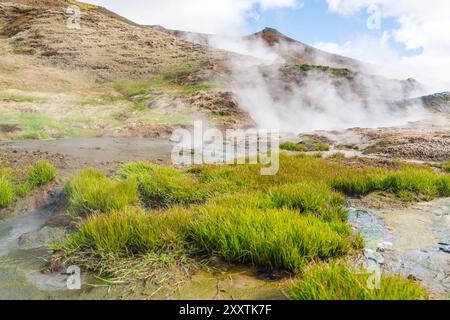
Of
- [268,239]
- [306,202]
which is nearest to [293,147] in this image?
[306,202]

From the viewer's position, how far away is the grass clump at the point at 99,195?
7.68 metres

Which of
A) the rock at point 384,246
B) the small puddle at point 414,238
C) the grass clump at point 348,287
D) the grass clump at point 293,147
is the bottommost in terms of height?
the small puddle at point 414,238

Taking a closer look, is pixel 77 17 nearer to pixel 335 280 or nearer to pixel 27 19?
pixel 27 19

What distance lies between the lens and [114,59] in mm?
57625

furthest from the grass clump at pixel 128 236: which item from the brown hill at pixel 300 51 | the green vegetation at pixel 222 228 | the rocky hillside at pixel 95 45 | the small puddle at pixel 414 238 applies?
the brown hill at pixel 300 51

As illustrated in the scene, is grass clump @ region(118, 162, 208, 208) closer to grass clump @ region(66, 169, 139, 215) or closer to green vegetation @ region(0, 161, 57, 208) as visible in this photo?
grass clump @ region(66, 169, 139, 215)

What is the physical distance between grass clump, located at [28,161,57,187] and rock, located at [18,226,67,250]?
12.3 ft

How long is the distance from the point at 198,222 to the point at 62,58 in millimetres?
55878

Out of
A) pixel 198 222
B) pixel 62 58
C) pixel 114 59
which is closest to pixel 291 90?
pixel 114 59
